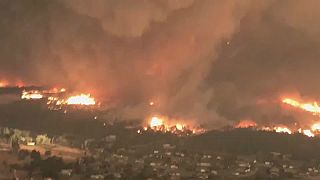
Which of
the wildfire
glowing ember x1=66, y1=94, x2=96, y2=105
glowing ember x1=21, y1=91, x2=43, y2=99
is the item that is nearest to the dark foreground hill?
the wildfire

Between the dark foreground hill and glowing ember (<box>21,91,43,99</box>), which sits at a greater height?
glowing ember (<box>21,91,43,99</box>)

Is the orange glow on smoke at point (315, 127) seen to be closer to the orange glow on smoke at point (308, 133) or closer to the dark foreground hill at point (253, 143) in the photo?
the orange glow on smoke at point (308, 133)

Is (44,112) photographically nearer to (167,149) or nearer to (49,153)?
(167,149)

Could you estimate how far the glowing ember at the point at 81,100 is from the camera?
50125 millimetres

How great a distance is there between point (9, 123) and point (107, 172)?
17.2 meters

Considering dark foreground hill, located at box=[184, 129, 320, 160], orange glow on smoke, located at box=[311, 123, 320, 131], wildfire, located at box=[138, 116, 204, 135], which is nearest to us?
dark foreground hill, located at box=[184, 129, 320, 160]

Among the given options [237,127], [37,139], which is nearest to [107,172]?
[37,139]

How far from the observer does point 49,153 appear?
111ft

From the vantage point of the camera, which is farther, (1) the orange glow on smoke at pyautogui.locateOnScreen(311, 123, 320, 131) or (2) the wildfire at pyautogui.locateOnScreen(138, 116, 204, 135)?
(1) the orange glow on smoke at pyautogui.locateOnScreen(311, 123, 320, 131)

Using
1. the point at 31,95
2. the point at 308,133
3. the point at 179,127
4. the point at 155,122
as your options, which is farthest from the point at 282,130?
the point at 31,95

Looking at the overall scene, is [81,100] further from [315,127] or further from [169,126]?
[315,127]

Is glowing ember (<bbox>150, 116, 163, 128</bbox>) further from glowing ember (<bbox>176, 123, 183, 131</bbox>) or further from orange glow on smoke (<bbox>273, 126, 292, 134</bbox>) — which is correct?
orange glow on smoke (<bbox>273, 126, 292, 134</bbox>)

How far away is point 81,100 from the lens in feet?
167

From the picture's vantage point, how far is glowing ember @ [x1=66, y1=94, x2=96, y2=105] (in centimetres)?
5012
